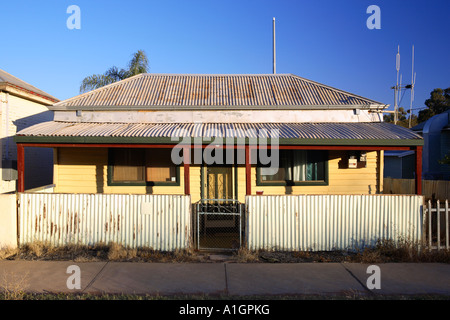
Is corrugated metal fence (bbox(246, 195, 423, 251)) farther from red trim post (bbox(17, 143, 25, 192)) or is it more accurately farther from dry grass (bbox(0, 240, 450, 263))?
red trim post (bbox(17, 143, 25, 192))

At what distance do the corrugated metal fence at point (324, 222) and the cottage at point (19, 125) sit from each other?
27.3ft

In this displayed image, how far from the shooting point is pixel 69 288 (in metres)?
5.27

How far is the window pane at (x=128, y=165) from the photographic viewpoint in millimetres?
9758

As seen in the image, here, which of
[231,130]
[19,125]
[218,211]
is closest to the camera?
[231,130]

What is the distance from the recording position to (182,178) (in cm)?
973

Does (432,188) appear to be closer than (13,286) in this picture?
No

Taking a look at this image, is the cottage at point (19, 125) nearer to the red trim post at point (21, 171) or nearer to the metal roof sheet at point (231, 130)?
the metal roof sheet at point (231, 130)

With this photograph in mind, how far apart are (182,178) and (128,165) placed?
1.74 meters

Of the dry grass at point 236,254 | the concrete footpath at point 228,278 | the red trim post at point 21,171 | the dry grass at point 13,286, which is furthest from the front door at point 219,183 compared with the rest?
the dry grass at point 13,286

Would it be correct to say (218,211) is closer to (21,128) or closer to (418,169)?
(418,169)

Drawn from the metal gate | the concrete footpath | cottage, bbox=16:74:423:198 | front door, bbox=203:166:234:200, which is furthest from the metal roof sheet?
the concrete footpath

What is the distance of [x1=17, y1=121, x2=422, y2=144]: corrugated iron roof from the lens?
7625mm

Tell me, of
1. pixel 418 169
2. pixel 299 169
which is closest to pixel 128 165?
pixel 299 169

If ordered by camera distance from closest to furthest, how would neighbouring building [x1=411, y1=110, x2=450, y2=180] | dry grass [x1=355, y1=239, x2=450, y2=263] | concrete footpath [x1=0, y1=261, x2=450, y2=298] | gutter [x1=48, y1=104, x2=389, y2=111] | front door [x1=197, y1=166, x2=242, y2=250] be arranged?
concrete footpath [x1=0, y1=261, x2=450, y2=298] < dry grass [x1=355, y1=239, x2=450, y2=263] < front door [x1=197, y1=166, x2=242, y2=250] < gutter [x1=48, y1=104, x2=389, y2=111] < neighbouring building [x1=411, y1=110, x2=450, y2=180]
